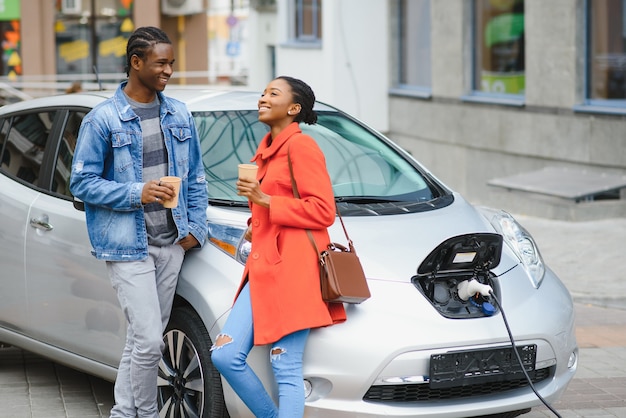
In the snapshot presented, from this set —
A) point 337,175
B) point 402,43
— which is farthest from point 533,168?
point 337,175

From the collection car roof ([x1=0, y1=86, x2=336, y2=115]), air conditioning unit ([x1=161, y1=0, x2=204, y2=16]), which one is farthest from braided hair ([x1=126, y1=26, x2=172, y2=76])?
air conditioning unit ([x1=161, y1=0, x2=204, y2=16])

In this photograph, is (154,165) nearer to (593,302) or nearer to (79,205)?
(79,205)

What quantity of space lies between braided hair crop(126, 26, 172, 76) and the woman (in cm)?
58

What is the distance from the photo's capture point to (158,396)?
4.93 m

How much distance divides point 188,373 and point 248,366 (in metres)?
0.50

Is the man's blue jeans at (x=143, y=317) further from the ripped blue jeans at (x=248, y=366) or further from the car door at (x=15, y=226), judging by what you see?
the car door at (x=15, y=226)

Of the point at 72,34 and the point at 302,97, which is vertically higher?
the point at 72,34

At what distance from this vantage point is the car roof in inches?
217

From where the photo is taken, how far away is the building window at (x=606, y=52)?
517 inches

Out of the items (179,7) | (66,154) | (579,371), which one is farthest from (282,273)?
(179,7)

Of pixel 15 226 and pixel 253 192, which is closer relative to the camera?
pixel 253 192

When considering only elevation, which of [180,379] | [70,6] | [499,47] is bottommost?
[180,379]

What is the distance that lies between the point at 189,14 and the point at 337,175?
27.6m

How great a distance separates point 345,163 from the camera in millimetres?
5598
